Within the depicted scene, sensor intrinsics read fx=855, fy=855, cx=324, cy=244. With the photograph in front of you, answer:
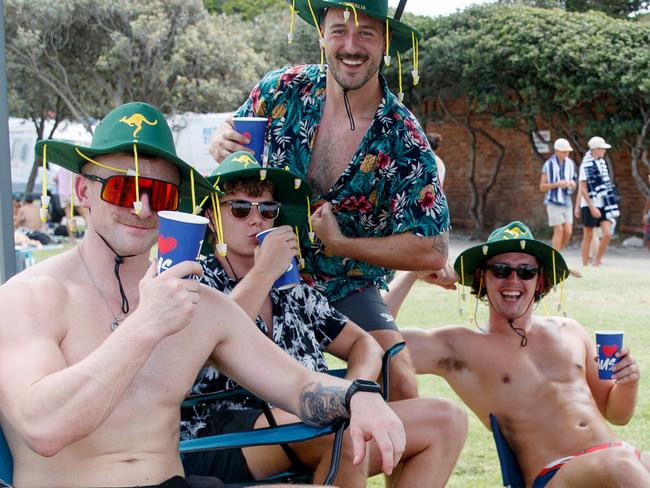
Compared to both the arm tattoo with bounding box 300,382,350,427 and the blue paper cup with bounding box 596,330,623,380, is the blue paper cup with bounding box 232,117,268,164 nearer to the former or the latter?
the arm tattoo with bounding box 300,382,350,427

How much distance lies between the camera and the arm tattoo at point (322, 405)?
2523 millimetres

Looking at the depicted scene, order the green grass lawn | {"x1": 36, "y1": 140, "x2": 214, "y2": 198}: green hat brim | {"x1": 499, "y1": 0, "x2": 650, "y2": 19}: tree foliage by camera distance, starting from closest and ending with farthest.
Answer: {"x1": 36, "y1": 140, "x2": 214, "y2": 198}: green hat brim, the green grass lawn, {"x1": 499, "y1": 0, "x2": 650, "y2": 19}: tree foliage

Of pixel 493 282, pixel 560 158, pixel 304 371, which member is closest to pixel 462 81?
pixel 560 158

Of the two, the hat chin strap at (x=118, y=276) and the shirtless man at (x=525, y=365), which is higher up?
the hat chin strap at (x=118, y=276)

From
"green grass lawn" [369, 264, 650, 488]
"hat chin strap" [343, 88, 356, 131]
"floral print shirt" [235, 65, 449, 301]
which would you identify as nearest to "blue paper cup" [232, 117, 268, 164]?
"floral print shirt" [235, 65, 449, 301]

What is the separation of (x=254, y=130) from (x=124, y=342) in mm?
1705

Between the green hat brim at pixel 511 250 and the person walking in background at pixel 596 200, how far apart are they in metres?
9.60

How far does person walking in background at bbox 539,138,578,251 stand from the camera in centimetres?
1380

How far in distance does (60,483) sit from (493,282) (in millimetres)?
2259

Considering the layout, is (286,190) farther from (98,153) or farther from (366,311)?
(98,153)

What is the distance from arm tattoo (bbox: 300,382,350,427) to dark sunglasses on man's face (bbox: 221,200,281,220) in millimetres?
911

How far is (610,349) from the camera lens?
331 cm

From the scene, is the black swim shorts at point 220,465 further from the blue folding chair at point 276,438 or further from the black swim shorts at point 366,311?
the black swim shorts at point 366,311

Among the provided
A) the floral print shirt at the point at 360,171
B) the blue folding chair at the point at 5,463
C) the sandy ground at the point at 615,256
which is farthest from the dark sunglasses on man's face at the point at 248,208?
the sandy ground at the point at 615,256
